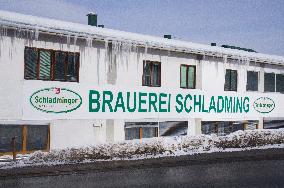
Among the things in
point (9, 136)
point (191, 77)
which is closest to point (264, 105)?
point (191, 77)

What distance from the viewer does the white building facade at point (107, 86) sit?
46.4 ft

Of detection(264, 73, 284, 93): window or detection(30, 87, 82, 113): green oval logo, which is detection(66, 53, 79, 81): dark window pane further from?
detection(264, 73, 284, 93): window

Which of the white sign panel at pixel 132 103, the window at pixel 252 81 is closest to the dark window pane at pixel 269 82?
the white sign panel at pixel 132 103

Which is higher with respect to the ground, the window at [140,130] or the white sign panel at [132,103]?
the white sign panel at [132,103]

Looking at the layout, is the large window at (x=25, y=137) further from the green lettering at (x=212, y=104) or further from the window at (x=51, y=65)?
the green lettering at (x=212, y=104)

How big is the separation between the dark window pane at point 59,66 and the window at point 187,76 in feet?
22.1

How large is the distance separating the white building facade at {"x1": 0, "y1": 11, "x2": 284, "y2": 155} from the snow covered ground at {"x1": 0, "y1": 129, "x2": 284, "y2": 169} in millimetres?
2020

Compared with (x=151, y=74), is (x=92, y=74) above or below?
below

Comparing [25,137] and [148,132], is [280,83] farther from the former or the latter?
[25,137]

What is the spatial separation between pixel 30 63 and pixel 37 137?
3.08 metres

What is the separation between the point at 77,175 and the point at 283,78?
61.1ft

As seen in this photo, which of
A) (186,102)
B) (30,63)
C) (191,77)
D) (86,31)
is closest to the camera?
(30,63)

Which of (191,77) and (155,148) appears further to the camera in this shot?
(191,77)

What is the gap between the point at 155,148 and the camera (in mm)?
14359
